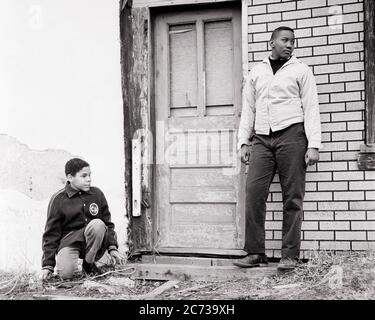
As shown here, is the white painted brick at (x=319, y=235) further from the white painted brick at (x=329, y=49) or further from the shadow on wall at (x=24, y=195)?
the shadow on wall at (x=24, y=195)

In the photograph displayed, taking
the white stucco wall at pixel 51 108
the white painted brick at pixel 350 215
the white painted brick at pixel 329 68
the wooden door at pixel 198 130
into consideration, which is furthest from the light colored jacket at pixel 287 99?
the white stucco wall at pixel 51 108

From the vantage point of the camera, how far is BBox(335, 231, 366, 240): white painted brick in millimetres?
4562

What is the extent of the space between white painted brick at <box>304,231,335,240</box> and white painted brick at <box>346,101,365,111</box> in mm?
1071

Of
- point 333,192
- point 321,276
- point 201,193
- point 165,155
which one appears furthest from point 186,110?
point 321,276

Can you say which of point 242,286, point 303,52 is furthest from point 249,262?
point 303,52

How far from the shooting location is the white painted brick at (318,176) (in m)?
4.65

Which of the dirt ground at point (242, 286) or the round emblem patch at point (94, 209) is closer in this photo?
the dirt ground at point (242, 286)

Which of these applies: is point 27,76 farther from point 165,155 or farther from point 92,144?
point 165,155

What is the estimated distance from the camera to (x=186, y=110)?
5.30 meters

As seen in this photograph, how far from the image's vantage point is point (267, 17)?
15.9 feet

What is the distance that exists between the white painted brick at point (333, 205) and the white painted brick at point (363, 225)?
15 centimetres

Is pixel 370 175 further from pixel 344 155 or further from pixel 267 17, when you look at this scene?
pixel 267 17

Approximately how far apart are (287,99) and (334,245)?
1.32 m
